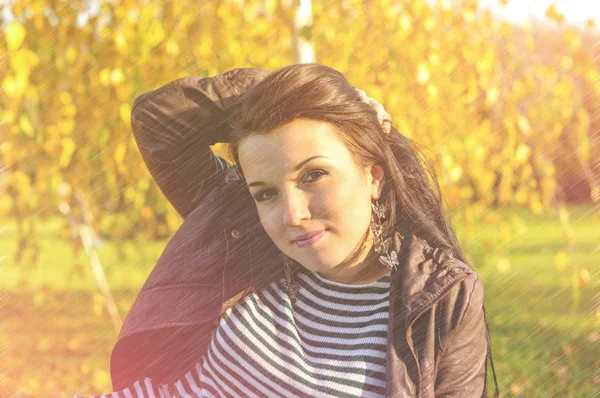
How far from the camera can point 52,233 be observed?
8.50m

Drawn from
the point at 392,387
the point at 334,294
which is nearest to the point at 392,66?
the point at 334,294

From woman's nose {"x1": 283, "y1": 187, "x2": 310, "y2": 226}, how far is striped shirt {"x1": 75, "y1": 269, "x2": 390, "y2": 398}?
232mm

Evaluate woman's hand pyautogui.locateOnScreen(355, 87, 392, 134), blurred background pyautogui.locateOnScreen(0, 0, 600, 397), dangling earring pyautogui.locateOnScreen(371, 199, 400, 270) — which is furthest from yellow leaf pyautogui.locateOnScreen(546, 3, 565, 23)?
dangling earring pyautogui.locateOnScreen(371, 199, 400, 270)

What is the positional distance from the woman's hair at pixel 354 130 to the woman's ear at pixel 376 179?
0.01 meters

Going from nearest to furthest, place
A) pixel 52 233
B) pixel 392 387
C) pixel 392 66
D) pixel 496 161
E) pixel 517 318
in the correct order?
pixel 392 387 → pixel 392 66 → pixel 496 161 → pixel 517 318 → pixel 52 233

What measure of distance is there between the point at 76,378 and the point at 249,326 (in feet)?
9.78

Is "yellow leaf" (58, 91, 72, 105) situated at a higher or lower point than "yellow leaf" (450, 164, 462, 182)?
higher

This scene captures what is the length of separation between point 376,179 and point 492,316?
3.19 meters

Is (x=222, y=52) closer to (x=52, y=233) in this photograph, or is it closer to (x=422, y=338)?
(x=422, y=338)

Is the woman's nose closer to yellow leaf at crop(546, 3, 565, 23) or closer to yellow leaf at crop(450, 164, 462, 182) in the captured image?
yellow leaf at crop(450, 164, 462, 182)

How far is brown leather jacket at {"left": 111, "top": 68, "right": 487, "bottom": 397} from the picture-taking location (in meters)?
1.63

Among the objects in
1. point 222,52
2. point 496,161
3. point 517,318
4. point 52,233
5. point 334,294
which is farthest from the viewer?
point 52,233

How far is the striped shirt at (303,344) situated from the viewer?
1684 mm

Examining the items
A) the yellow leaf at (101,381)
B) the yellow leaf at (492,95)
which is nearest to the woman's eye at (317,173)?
the yellow leaf at (492,95)
